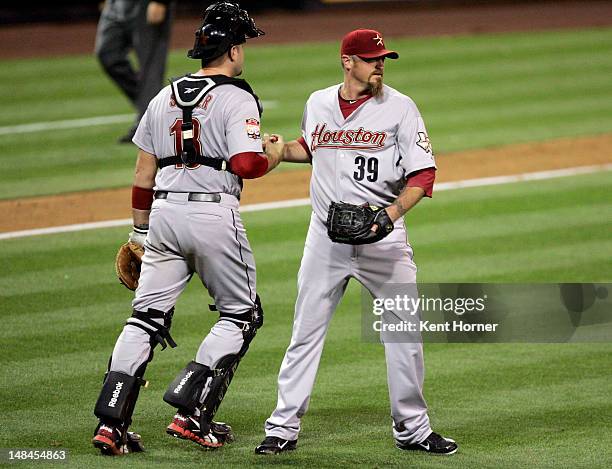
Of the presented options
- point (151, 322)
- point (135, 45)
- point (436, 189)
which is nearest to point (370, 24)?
point (135, 45)

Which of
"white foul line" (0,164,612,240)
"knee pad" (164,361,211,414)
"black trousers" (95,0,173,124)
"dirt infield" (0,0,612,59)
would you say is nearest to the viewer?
"knee pad" (164,361,211,414)

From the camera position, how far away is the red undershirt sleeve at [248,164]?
5.40 m

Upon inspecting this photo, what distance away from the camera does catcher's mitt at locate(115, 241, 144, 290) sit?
5934mm

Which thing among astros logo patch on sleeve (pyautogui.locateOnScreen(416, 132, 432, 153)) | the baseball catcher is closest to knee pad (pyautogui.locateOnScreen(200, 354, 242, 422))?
the baseball catcher

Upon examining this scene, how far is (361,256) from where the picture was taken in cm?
559

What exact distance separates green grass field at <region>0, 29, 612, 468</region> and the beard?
166 centimetres

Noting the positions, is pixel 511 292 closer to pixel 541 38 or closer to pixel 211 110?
pixel 211 110

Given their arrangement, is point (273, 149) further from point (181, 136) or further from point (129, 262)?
point (129, 262)

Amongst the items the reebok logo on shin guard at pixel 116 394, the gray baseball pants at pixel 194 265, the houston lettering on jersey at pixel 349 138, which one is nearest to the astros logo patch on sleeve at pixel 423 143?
the houston lettering on jersey at pixel 349 138

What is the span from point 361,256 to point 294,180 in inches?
252

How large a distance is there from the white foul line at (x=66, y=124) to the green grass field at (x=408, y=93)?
0.61 ft

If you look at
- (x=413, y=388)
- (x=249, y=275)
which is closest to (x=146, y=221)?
(x=249, y=275)

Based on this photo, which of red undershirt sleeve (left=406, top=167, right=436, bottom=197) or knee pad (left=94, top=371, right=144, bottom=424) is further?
red undershirt sleeve (left=406, top=167, right=436, bottom=197)

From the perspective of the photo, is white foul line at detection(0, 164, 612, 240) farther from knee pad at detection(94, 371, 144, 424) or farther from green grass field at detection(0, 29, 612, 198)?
knee pad at detection(94, 371, 144, 424)
